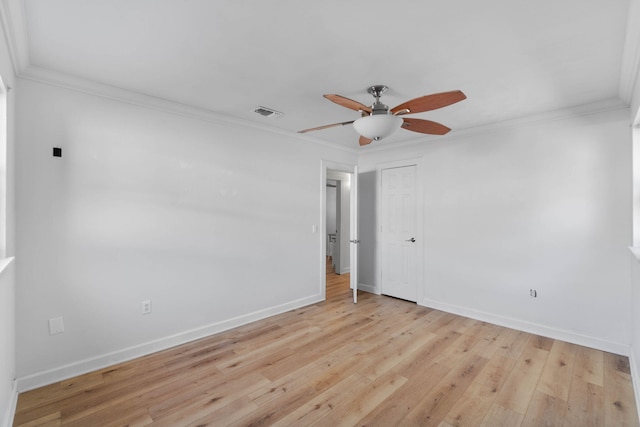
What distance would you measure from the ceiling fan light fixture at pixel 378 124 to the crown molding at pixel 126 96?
66.6 inches

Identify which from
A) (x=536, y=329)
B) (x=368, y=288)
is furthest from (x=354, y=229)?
(x=536, y=329)

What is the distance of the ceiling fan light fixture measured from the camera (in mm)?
2225

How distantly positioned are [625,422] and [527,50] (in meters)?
2.48

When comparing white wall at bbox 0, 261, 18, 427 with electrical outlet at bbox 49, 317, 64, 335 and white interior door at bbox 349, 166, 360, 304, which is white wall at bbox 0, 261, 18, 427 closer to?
electrical outlet at bbox 49, 317, 64, 335

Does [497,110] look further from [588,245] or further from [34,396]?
[34,396]

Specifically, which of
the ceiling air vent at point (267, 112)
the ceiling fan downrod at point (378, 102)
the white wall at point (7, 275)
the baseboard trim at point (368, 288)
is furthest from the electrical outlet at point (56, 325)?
the baseboard trim at point (368, 288)

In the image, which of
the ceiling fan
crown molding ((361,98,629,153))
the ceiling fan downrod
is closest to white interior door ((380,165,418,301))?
crown molding ((361,98,629,153))

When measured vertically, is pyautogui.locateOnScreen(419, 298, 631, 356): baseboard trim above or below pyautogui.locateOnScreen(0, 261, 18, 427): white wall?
below

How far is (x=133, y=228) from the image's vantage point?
271 cm

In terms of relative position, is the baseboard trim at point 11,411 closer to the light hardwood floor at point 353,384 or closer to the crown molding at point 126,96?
the light hardwood floor at point 353,384

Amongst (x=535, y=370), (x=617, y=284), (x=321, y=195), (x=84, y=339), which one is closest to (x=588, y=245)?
(x=617, y=284)

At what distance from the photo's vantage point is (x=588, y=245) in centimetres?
299

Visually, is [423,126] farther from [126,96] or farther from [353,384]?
[126,96]

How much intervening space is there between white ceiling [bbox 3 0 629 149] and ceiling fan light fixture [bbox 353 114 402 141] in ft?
1.14
